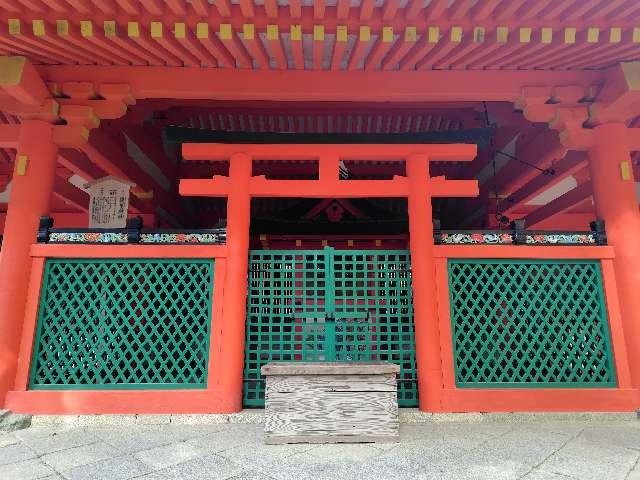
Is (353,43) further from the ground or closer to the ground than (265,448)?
further from the ground

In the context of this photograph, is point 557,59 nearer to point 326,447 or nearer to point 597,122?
point 597,122

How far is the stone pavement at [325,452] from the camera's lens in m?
2.69

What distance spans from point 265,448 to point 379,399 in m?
1.06

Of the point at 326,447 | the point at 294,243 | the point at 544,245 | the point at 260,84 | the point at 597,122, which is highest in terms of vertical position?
the point at 260,84

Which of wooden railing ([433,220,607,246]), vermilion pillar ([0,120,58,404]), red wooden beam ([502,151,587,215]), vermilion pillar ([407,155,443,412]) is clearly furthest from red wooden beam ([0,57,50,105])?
red wooden beam ([502,151,587,215])

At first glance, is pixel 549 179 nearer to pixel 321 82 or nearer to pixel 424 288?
pixel 424 288

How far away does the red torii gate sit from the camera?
13.9ft

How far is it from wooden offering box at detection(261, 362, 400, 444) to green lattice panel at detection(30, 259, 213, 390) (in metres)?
1.22

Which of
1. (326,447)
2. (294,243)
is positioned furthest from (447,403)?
(294,243)

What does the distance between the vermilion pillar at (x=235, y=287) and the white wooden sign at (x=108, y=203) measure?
148 centimetres

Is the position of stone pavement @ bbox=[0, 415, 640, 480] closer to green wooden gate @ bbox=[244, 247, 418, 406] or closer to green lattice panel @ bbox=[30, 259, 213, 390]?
green lattice panel @ bbox=[30, 259, 213, 390]

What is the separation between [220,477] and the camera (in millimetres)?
2613

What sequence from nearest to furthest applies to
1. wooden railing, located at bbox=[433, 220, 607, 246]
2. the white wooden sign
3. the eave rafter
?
the eave rafter
wooden railing, located at bbox=[433, 220, 607, 246]
the white wooden sign

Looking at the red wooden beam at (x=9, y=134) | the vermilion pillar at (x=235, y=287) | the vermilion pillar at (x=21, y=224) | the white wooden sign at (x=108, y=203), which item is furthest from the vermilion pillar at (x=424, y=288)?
the red wooden beam at (x=9, y=134)
